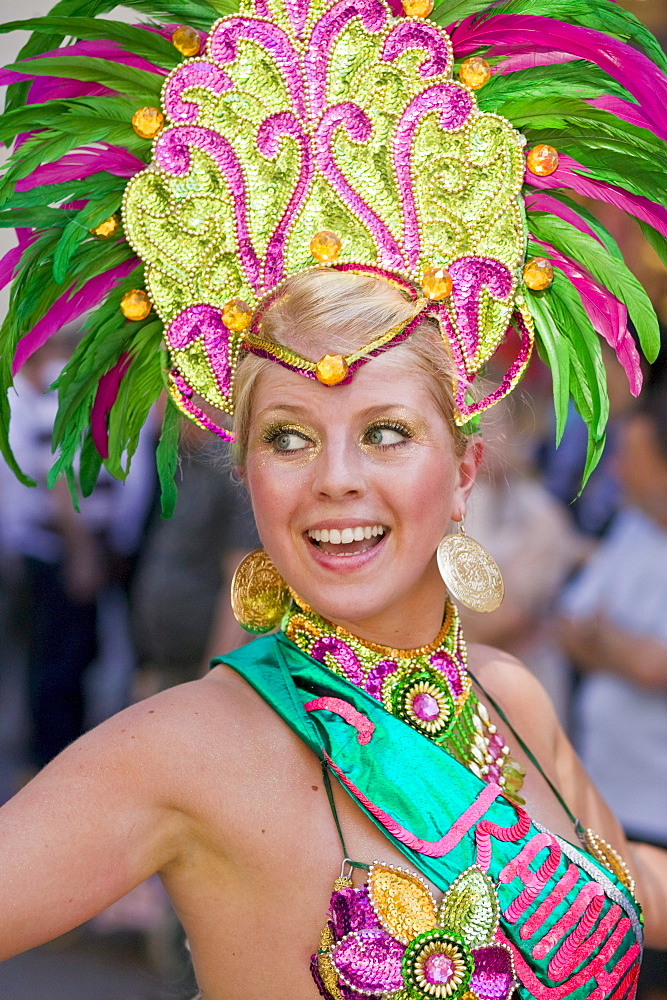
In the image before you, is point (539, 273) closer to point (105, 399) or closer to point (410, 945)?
point (105, 399)

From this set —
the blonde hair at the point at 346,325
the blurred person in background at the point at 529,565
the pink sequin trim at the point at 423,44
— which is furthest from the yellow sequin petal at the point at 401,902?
the blurred person in background at the point at 529,565

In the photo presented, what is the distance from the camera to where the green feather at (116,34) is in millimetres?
1913

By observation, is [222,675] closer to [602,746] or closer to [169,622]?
[602,746]

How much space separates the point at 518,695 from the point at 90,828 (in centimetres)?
115

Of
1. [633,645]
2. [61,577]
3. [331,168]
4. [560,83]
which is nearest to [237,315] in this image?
[331,168]

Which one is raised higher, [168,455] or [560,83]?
[560,83]

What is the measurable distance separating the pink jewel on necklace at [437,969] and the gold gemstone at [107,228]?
1.36m

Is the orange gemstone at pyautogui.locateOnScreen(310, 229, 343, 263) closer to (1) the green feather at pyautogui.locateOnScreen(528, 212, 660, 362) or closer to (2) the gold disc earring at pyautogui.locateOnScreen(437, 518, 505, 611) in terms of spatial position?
(1) the green feather at pyautogui.locateOnScreen(528, 212, 660, 362)

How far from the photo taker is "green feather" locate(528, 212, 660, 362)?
2.03m

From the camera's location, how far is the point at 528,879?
1824 millimetres

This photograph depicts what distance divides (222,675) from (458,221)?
92 centimetres

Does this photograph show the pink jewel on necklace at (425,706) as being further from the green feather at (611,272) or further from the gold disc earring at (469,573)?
the green feather at (611,272)

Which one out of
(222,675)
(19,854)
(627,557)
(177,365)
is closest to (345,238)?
(177,365)

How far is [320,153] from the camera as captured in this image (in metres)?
1.96
